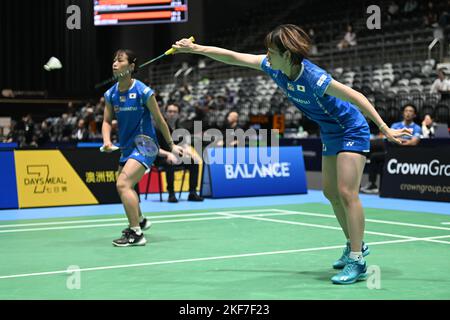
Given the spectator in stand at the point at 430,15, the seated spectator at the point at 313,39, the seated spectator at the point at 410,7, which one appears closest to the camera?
the spectator in stand at the point at 430,15

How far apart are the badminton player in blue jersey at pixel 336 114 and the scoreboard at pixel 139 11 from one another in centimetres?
1283

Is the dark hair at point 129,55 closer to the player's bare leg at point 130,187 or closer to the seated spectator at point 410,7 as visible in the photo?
the player's bare leg at point 130,187

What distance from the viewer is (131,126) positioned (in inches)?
303

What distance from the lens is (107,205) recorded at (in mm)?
11836

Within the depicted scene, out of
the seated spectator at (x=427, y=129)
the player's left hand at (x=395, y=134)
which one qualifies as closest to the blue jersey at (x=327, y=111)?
the player's left hand at (x=395, y=134)

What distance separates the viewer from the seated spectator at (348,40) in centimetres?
2280

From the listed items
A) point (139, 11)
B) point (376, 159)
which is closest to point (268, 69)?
point (376, 159)

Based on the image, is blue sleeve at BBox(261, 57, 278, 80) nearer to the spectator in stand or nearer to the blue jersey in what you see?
the blue jersey

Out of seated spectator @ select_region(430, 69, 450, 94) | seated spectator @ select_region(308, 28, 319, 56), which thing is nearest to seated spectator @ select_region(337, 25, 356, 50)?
seated spectator @ select_region(308, 28, 319, 56)

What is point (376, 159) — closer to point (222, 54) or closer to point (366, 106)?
point (222, 54)

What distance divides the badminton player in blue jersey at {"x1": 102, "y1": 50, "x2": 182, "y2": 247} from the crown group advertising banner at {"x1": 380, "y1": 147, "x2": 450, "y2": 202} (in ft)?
20.1

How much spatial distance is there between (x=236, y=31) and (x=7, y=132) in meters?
12.1

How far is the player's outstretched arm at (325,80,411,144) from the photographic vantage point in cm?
503
